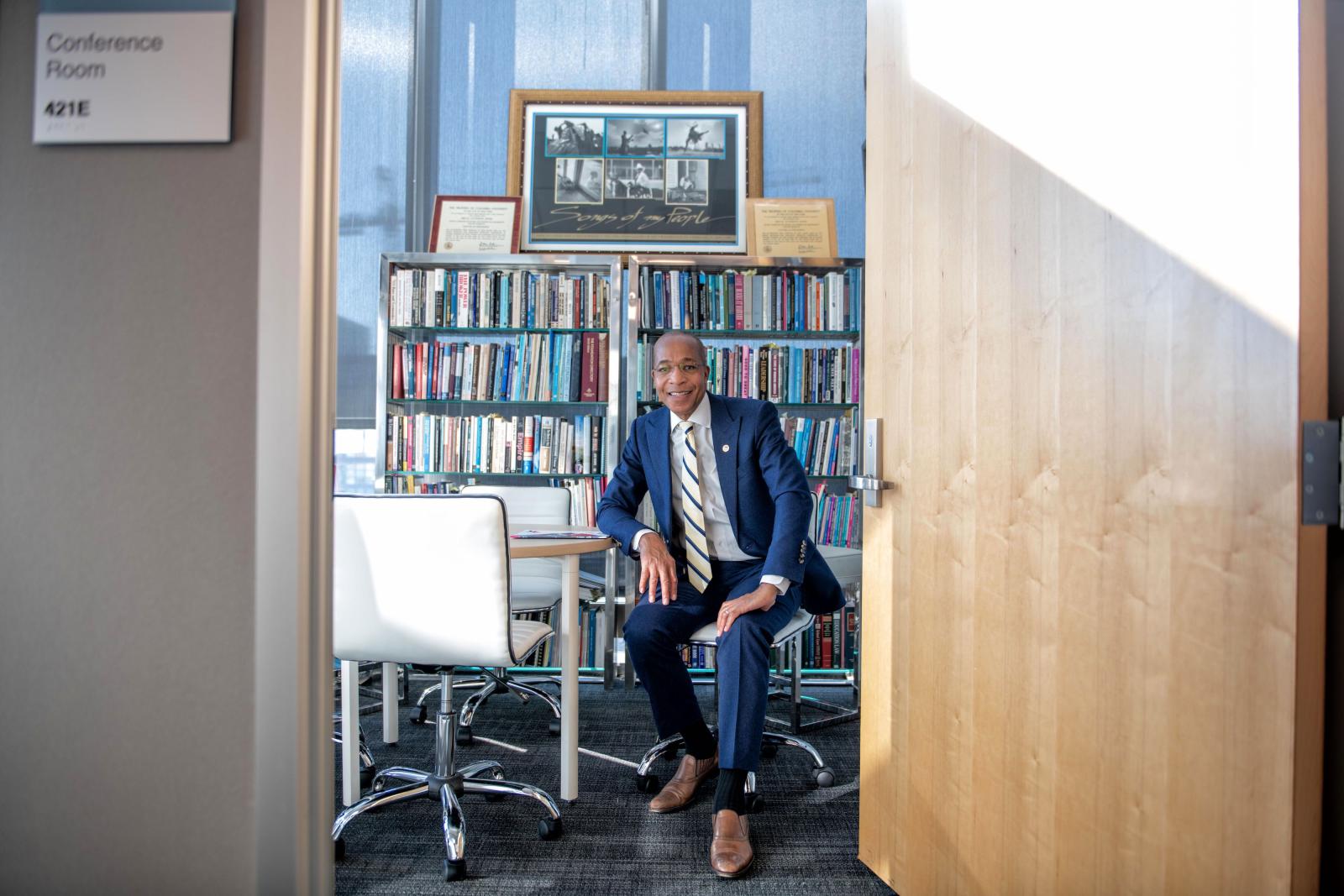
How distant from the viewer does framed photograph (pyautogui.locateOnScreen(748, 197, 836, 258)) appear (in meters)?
4.32

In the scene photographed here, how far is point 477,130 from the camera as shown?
4820 millimetres

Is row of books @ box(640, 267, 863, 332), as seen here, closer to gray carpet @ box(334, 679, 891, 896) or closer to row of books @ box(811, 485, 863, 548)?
row of books @ box(811, 485, 863, 548)

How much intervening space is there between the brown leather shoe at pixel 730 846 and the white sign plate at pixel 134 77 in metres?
1.88

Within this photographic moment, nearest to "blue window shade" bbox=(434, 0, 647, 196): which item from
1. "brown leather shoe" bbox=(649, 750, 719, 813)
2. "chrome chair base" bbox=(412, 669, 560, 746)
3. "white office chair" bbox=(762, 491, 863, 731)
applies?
"chrome chair base" bbox=(412, 669, 560, 746)

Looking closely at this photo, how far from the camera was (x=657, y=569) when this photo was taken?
2.66 metres

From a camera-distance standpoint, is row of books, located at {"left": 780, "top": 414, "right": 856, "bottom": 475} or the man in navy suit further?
row of books, located at {"left": 780, "top": 414, "right": 856, "bottom": 475}

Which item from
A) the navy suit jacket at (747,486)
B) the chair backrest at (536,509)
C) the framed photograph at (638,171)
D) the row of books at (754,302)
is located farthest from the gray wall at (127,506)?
the framed photograph at (638,171)

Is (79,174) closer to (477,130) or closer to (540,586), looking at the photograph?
(540,586)

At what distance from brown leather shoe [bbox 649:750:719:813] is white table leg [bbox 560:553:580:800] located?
0.26 metres

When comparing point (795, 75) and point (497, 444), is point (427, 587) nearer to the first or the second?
point (497, 444)

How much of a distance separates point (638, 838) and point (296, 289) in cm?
175

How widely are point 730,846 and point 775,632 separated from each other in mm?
606

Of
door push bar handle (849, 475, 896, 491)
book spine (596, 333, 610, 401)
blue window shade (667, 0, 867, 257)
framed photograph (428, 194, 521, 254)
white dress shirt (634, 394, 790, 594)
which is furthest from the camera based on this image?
blue window shade (667, 0, 867, 257)

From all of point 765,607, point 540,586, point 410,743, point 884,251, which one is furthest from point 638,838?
point 884,251
